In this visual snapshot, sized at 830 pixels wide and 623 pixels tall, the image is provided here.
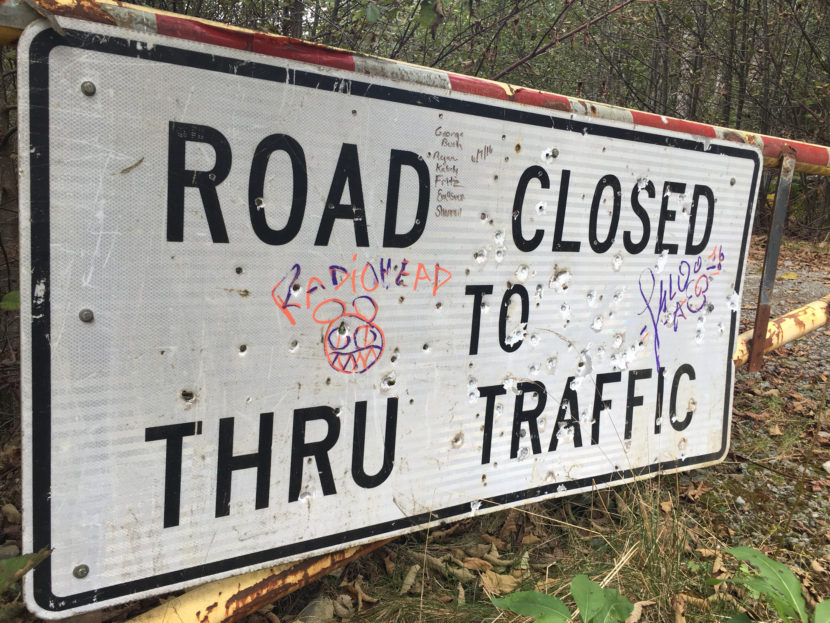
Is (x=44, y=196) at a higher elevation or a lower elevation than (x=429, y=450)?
higher

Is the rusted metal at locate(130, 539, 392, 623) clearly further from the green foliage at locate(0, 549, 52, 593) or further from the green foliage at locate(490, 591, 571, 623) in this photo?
the green foliage at locate(490, 591, 571, 623)

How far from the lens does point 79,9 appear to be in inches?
37.5

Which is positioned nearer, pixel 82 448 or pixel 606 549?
pixel 82 448

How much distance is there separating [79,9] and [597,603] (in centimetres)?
142

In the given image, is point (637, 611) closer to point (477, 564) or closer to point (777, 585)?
point (777, 585)

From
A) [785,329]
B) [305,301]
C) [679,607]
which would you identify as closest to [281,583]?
[305,301]

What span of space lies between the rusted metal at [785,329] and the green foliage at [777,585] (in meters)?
0.95

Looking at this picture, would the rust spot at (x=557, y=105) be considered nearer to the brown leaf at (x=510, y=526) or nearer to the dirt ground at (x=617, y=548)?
the dirt ground at (x=617, y=548)

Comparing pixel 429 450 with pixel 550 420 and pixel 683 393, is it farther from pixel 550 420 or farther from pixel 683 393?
pixel 683 393

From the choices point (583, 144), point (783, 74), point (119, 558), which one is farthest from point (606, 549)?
point (783, 74)

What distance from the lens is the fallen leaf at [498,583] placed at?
64.0 inches

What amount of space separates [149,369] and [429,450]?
0.68 metres

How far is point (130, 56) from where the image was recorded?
39.7 inches

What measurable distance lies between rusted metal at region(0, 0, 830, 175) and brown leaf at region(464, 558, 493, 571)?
1269mm
